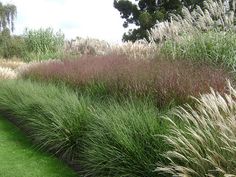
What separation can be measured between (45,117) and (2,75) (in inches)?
304

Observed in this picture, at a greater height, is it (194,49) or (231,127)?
(194,49)

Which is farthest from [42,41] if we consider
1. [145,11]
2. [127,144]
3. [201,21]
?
[127,144]

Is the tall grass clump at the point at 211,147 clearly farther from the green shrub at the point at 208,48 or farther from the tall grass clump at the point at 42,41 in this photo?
the tall grass clump at the point at 42,41

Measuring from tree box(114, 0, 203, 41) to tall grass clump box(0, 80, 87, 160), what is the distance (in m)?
20.6

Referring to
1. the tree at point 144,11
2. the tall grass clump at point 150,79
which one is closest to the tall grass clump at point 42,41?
the tree at point 144,11

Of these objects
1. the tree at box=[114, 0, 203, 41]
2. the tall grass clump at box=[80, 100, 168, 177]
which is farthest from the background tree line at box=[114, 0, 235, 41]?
the tall grass clump at box=[80, 100, 168, 177]

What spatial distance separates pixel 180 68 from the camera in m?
7.00

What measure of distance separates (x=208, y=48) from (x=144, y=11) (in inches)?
902

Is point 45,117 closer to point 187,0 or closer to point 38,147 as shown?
point 38,147

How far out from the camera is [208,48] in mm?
8406

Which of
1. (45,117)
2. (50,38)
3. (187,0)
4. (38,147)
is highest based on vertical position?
(187,0)

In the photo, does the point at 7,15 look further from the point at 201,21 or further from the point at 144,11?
the point at 201,21

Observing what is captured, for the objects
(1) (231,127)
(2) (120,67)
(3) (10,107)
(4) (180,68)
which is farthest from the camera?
(3) (10,107)

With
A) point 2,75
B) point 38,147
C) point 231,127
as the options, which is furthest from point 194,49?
point 2,75
